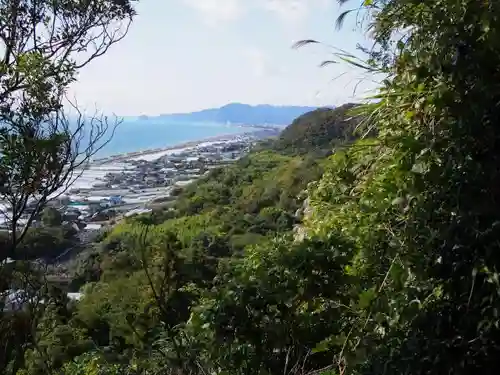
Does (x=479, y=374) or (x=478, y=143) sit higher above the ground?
(x=478, y=143)

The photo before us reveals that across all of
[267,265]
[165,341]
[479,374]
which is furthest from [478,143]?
[165,341]

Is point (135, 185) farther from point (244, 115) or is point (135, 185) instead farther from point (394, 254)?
point (244, 115)

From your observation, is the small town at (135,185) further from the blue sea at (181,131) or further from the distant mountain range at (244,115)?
the distant mountain range at (244,115)

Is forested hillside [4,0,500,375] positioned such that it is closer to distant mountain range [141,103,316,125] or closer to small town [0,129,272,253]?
small town [0,129,272,253]

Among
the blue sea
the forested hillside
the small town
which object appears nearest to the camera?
the forested hillside

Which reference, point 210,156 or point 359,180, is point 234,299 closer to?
point 359,180

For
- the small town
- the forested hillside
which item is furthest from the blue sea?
the forested hillside

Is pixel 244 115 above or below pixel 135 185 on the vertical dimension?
above

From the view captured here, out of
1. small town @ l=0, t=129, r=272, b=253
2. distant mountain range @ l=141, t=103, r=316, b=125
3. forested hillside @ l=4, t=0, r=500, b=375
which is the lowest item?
small town @ l=0, t=129, r=272, b=253

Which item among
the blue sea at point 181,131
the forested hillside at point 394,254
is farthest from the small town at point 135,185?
the forested hillside at point 394,254

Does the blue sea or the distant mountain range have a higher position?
the distant mountain range

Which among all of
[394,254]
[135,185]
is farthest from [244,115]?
[394,254]
